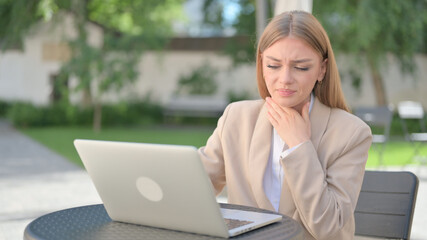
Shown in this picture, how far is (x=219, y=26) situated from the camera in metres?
23.1

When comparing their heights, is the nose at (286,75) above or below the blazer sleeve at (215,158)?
above

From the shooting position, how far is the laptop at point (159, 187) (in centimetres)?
155

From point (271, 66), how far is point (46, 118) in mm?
18802

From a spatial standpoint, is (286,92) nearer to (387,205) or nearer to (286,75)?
(286,75)

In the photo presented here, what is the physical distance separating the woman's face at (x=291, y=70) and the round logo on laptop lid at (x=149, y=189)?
670 mm

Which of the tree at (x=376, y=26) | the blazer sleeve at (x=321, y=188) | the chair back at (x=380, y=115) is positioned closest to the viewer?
the blazer sleeve at (x=321, y=188)

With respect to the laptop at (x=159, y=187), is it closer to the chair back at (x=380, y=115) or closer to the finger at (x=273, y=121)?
the finger at (x=273, y=121)

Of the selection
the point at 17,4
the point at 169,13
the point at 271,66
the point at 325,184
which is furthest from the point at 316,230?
the point at 169,13

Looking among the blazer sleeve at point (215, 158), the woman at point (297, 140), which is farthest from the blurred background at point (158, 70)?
the woman at point (297, 140)

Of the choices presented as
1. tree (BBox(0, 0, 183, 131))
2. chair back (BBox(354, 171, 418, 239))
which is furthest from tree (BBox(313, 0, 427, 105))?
chair back (BBox(354, 171, 418, 239))

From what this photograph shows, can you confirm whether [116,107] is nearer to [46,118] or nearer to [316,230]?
[46,118]

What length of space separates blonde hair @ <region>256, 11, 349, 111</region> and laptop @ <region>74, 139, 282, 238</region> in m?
0.61

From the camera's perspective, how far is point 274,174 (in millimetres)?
2258

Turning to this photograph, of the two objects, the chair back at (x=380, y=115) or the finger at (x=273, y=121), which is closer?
the finger at (x=273, y=121)
